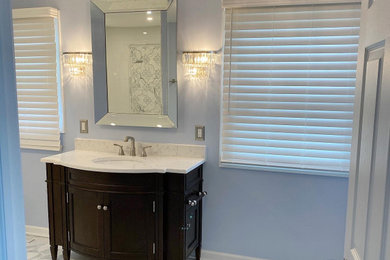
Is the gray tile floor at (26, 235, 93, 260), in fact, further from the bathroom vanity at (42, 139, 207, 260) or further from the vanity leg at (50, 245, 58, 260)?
the bathroom vanity at (42, 139, 207, 260)

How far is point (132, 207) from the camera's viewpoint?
249 cm

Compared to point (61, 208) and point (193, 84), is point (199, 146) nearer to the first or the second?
point (193, 84)

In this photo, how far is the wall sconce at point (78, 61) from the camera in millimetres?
3006

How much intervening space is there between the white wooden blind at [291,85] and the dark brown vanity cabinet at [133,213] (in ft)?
2.07

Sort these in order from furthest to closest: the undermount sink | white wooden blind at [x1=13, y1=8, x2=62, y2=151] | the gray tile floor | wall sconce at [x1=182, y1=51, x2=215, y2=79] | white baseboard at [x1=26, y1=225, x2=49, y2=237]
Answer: white baseboard at [x1=26, y1=225, x2=49, y2=237] < white wooden blind at [x1=13, y1=8, x2=62, y2=151] < the gray tile floor < the undermount sink < wall sconce at [x1=182, y1=51, x2=215, y2=79]

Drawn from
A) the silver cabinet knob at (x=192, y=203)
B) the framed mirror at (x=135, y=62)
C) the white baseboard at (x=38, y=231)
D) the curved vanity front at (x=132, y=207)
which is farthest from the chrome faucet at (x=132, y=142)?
the white baseboard at (x=38, y=231)

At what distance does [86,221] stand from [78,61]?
1393 millimetres

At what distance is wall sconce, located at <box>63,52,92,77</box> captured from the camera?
3006 millimetres

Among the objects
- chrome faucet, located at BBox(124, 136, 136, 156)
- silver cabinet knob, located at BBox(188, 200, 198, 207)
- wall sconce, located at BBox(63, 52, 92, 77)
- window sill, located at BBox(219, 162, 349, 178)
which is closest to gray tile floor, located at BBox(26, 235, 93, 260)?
chrome faucet, located at BBox(124, 136, 136, 156)

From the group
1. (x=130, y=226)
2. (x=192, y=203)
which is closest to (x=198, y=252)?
(x=192, y=203)

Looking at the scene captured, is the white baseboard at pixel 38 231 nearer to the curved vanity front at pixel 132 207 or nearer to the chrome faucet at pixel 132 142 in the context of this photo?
the curved vanity front at pixel 132 207

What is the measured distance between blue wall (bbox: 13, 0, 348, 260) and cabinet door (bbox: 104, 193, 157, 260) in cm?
59

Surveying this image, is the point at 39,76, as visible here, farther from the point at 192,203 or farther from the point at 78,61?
the point at 192,203

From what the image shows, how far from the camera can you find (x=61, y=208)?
273cm
